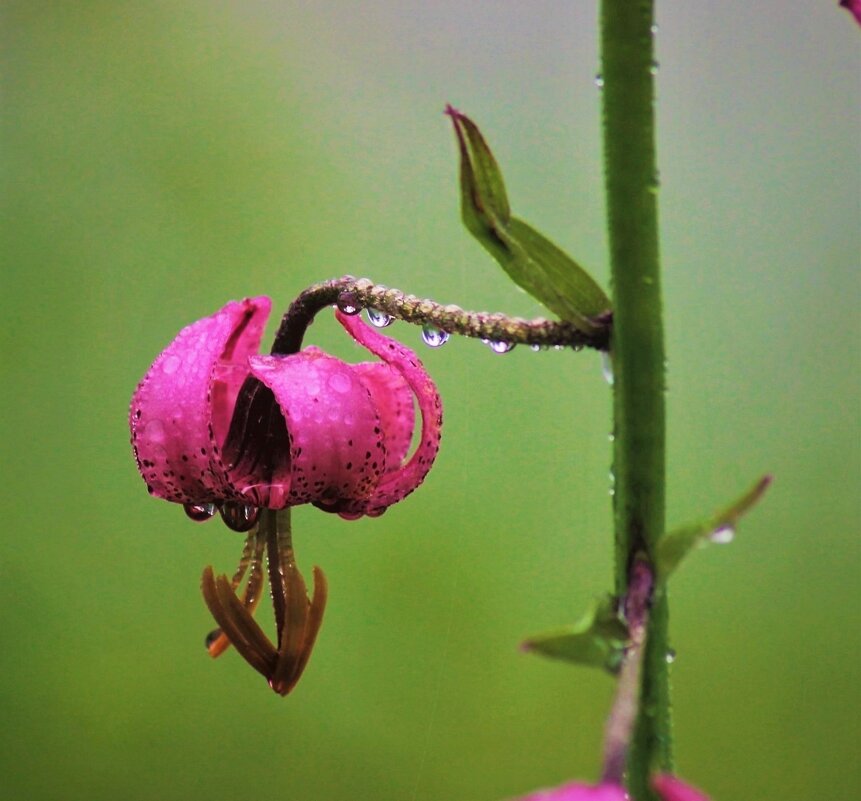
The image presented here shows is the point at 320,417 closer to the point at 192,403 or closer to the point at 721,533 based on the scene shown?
the point at 192,403

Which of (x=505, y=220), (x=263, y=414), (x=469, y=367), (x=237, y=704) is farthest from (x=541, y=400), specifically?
(x=505, y=220)

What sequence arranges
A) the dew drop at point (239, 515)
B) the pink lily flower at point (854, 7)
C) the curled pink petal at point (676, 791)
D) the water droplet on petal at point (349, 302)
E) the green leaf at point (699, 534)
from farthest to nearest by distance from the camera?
1. the dew drop at point (239, 515)
2. the water droplet on petal at point (349, 302)
3. the pink lily flower at point (854, 7)
4. the green leaf at point (699, 534)
5. the curled pink petal at point (676, 791)

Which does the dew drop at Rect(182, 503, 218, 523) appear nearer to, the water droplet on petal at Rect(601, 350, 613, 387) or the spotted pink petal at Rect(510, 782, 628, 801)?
the water droplet on petal at Rect(601, 350, 613, 387)

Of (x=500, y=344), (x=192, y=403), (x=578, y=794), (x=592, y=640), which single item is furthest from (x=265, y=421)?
(x=578, y=794)

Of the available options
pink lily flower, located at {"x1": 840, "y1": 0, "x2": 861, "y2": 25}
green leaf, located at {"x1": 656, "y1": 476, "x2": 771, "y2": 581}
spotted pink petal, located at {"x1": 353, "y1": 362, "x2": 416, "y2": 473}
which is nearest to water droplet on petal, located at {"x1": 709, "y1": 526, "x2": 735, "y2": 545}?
green leaf, located at {"x1": 656, "y1": 476, "x2": 771, "y2": 581}

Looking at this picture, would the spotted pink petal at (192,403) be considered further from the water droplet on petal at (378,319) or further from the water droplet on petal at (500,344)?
the water droplet on petal at (500,344)

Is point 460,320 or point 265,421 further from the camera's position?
point 265,421

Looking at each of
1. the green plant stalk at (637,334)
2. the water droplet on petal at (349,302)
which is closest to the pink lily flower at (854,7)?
the green plant stalk at (637,334)
